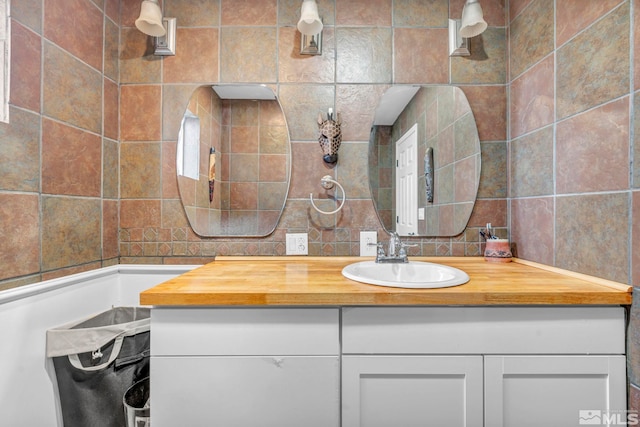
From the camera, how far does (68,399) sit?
114 cm

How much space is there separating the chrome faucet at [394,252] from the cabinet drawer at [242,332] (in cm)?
52

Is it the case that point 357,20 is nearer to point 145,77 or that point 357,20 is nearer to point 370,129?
point 370,129

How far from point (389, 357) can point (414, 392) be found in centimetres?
13

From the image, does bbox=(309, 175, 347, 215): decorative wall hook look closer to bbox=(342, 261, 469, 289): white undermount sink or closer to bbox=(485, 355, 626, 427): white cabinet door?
bbox=(342, 261, 469, 289): white undermount sink

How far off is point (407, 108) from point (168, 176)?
1261mm

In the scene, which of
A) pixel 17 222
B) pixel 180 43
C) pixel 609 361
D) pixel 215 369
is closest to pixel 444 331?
pixel 609 361

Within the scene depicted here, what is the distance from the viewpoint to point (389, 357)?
93cm

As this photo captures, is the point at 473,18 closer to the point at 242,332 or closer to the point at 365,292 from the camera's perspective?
the point at 365,292

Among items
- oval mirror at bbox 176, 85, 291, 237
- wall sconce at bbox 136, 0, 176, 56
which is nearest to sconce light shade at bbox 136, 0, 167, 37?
wall sconce at bbox 136, 0, 176, 56

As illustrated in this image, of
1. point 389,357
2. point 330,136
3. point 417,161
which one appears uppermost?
point 330,136

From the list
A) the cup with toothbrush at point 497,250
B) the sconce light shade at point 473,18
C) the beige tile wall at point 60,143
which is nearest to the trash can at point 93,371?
the beige tile wall at point 60,143

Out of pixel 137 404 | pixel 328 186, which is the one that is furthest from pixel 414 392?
pixel 137 404

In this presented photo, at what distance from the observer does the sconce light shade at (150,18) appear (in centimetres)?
133

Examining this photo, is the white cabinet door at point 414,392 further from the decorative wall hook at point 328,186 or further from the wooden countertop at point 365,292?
the decorative wall hook at point 328,186
